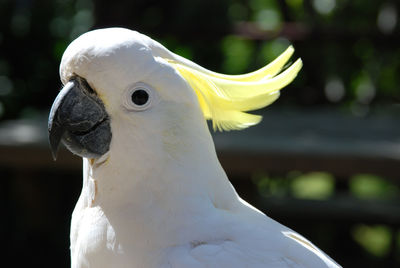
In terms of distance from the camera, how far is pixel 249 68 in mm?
4980

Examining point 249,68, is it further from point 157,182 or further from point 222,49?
point 157,182

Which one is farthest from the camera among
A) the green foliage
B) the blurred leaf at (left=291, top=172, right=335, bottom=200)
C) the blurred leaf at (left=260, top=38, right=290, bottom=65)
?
the blurred leaf at (left=291, top=172, right=335, bottom=200)

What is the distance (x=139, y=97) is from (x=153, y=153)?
148mm

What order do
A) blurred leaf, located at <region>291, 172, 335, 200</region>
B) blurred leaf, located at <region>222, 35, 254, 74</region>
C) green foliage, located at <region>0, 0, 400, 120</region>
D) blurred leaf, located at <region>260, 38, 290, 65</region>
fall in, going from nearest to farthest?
green foliage, located at <region>0, 0, 400, 120</region> < blurred leaf, located at <region>260, 38, 290, 65</region> < blurred leaf, located at <region>222, 35, 254, 74</region> < blurred leaf, located at <region>291, 172, 335, 200</region>

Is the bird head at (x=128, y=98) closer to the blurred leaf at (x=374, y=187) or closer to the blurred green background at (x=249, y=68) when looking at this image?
the blurred green background at (x=249, y=68)

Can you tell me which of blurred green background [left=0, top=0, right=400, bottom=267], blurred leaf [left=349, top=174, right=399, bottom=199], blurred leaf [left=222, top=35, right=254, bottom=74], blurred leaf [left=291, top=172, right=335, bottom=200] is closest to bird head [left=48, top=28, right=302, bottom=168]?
blurred green background [left=0, top=0, right=400, bottom=267]

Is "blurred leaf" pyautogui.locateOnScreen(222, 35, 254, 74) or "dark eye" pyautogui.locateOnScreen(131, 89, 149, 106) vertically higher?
"dark eye" pyautogui.locateOnScreen(131, 89, 149, 106)

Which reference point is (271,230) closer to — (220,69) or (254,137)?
(254,137)

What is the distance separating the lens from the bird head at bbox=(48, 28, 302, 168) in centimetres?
145

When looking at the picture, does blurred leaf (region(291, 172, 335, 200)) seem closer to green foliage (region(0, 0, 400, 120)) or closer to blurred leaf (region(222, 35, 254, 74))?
green foliage (region(0, 0, 400, 120))

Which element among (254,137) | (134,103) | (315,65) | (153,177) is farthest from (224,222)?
(315,65)

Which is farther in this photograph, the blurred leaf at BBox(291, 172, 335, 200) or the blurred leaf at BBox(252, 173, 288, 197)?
the blurred leaf at BBox(291, 172, 335, 200)

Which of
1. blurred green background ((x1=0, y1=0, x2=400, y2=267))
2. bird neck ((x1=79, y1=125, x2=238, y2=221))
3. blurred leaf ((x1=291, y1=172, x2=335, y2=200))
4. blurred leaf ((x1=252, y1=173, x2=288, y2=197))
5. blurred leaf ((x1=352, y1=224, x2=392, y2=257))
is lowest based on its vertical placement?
Answer: blurred leaf ((x1=352, y1=224, x2=392, y2=257))

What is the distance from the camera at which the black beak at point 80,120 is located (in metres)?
1.48
